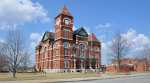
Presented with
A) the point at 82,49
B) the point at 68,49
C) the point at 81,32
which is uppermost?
A: the point at 81,32

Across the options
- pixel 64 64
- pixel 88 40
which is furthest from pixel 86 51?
pixel 64 64

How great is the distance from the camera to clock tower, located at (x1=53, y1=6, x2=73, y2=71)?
7256cm

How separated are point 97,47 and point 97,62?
586 cm

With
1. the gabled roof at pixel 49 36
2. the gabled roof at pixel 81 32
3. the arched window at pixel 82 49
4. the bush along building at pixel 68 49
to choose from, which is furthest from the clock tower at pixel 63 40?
the arched window at pixel 82 49

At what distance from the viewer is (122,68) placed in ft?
242

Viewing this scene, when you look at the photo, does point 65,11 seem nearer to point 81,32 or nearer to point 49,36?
point 81,32

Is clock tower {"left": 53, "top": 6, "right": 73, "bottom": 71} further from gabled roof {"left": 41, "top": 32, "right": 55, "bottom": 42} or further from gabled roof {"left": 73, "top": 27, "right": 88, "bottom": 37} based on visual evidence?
gabled roof {"left": 41, "top": 32, "right": 55, "bottom": 42}

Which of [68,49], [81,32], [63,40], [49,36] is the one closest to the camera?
[63,40]

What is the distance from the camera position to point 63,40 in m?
73.3

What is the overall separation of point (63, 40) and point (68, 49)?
10.8 ft

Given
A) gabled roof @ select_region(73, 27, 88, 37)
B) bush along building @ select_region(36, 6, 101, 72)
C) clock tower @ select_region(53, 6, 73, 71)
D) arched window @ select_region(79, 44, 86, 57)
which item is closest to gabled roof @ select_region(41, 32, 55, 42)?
bush along building @ select_region(36, 6, 101, 72)

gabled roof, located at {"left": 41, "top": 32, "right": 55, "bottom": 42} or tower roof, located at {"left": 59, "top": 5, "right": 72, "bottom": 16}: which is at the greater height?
tower roof, located at {"left": 59, "top": 5, "right": 72, "bottom": 16}

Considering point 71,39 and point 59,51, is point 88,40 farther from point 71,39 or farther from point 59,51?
point 59,51

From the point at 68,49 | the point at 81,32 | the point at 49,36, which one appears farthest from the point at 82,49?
the point at 49,36
